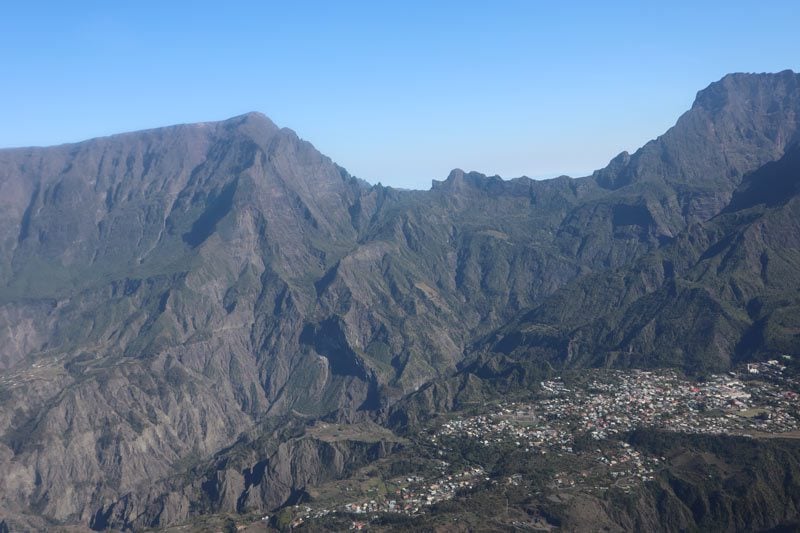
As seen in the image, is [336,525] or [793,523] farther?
[336,525]

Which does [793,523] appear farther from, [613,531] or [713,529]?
[613,531]

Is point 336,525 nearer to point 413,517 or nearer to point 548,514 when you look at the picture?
point 413,517

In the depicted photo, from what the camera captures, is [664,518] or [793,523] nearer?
[793,523]

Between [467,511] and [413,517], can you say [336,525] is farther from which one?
[467,511]

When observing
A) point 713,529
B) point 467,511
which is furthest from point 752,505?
point 467,511

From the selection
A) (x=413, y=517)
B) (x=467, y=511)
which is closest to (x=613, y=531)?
(x=467, y=511)

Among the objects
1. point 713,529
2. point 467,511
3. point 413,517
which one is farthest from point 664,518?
point 413,517
